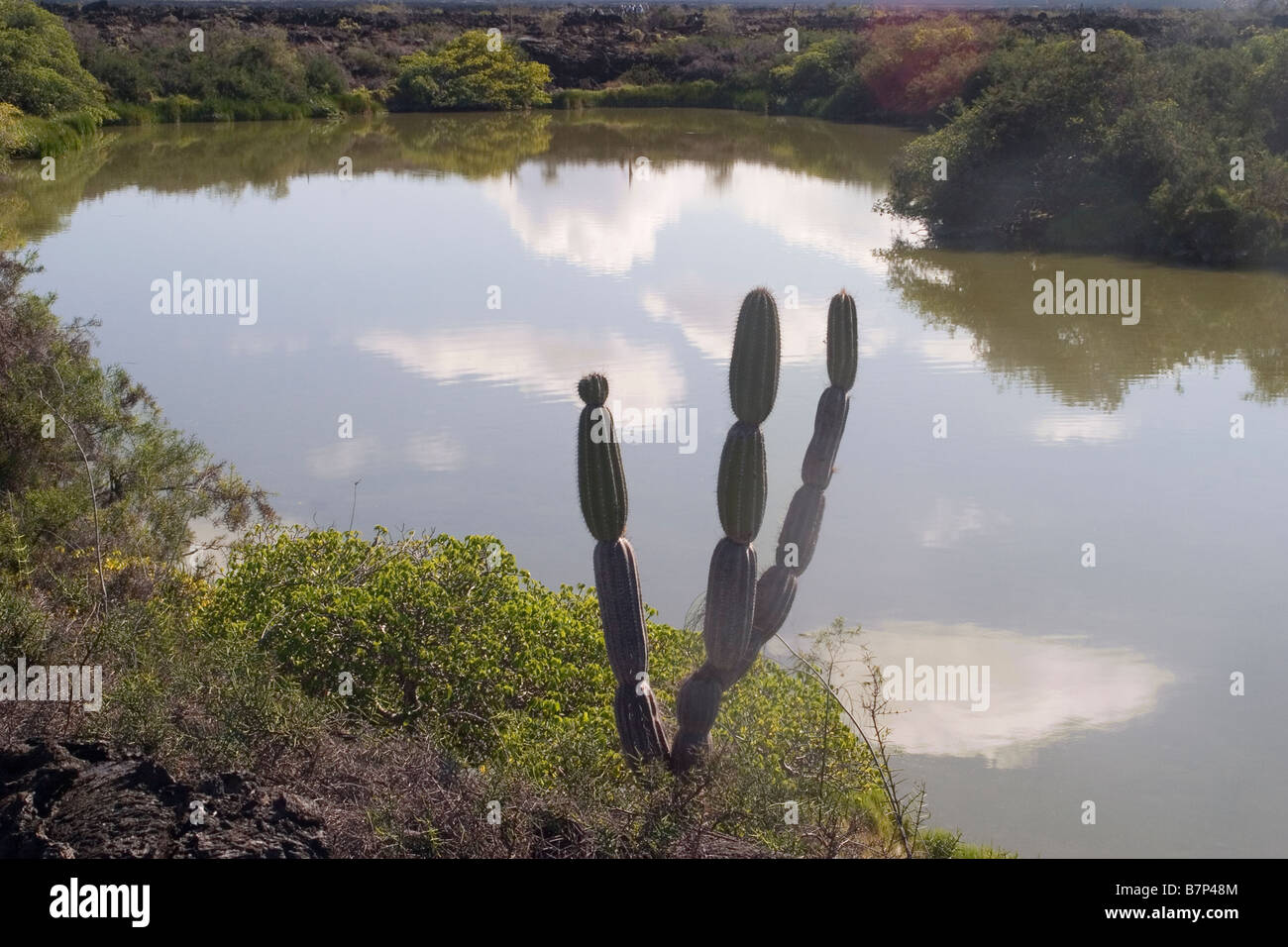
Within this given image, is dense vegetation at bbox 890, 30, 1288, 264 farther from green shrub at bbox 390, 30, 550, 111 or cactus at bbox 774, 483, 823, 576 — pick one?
green shrub at bbox 390, 30, 550, 111

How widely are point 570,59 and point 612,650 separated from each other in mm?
54933

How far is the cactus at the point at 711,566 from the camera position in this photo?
5.52m

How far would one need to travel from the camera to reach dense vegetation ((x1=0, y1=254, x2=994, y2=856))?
15.6 feet

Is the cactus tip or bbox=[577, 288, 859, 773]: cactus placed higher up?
the cactus tip

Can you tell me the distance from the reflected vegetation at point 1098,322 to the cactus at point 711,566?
981cm

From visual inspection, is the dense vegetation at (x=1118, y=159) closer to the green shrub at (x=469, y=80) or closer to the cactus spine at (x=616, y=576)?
the cactus spine at (x=616, y=576)

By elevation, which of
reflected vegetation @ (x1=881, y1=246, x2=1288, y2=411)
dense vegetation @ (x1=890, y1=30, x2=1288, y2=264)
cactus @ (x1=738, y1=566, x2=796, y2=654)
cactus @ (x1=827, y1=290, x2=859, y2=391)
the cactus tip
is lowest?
cactus @ (x1=738, y1=566, x2=796, y2=654)

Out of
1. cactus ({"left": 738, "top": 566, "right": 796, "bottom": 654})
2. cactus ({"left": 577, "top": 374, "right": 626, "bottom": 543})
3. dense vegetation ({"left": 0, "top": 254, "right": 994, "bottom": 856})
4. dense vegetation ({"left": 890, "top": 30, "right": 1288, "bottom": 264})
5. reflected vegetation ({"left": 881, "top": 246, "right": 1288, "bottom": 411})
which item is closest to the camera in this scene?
dense vegetation ({"left": 0, "top": 254, "right": 994, "bottom": 856})

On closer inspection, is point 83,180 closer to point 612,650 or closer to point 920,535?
point 920,535

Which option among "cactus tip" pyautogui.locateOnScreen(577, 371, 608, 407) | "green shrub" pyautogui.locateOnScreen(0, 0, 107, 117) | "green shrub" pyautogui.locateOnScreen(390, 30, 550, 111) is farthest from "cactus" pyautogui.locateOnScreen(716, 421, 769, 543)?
"green shrub" pyautogui.locateOnScreen(390, 30, 550, 111)

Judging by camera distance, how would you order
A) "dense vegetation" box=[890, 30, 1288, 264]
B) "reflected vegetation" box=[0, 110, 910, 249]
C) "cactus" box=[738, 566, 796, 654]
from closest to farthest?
"cactus" box=[738, 566, 796, 654] → "dense vegetation" box=[890, 30, 1288, 264] → "reflected vegetation" box=[0, 110, 910, 249]

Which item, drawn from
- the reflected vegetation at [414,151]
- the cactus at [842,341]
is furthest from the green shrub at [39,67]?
the cactus at [842,341]

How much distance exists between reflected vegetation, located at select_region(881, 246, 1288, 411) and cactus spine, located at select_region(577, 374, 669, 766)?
10.1 m
